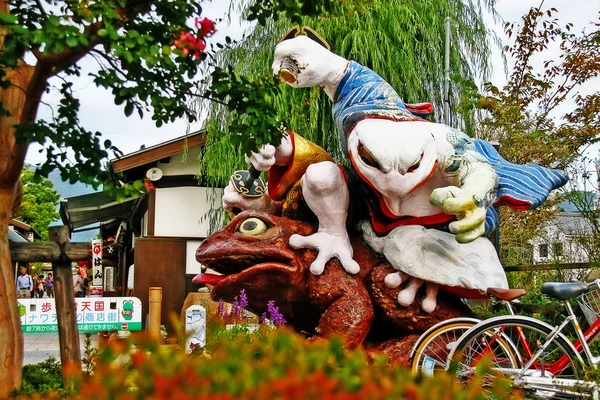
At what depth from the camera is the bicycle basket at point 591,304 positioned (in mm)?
4527

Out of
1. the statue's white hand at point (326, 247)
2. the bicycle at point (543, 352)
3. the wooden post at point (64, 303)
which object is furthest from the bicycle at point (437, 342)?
the wooden post at point (64, 303)

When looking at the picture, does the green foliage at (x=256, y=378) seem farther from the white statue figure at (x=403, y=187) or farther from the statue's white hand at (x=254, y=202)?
the statue's white hand at (x=254, y=202)

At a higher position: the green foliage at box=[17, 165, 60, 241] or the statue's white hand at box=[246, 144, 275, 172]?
the green foliage at box=[17, 165, 60, 241]

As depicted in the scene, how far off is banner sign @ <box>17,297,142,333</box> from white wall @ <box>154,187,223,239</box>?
3.64 meters

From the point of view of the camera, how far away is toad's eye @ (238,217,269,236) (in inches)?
203

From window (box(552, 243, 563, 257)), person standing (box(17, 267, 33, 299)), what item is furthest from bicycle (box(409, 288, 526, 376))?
person standing (box(17, 267, 33, 299))

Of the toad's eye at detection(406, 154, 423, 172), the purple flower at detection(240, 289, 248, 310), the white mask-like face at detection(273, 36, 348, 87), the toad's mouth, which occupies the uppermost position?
the white mask-like face at detection(273, 36, 348, 87)

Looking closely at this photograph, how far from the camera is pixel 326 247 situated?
16.5 feet

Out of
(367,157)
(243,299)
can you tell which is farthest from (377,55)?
(243,299)

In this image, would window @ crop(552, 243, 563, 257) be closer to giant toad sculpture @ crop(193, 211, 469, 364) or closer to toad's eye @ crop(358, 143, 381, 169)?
giant toad sculpture @ crop(193, 211, 469, 364)

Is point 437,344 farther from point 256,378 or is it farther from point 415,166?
point 256,378

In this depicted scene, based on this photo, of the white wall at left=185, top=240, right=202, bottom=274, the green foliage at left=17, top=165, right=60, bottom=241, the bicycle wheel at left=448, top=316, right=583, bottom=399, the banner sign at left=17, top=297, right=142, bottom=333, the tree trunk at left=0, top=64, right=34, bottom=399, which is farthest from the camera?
the green foliage at left=17, top=165, right=60, bottom=241

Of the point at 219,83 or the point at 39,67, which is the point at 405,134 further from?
the point at 39,67

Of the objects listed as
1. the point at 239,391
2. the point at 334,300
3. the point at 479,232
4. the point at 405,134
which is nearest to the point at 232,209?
the point at 334,300
